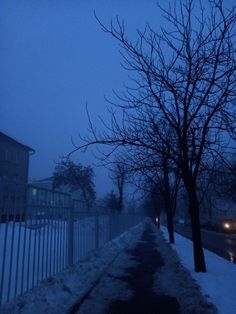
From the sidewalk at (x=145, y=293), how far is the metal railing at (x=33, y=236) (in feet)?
3.27

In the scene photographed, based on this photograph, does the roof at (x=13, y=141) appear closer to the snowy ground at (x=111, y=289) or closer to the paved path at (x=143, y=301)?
the snowy ground at (x=111, y=289)

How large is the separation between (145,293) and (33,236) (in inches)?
131

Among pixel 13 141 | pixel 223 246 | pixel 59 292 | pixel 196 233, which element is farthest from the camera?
pixel 13 141

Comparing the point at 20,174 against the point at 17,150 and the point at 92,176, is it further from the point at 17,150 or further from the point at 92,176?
the point at 92,176

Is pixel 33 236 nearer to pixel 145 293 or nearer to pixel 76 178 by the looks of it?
pixel 145 293

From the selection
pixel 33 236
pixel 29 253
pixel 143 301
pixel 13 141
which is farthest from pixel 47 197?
pixel 13 141

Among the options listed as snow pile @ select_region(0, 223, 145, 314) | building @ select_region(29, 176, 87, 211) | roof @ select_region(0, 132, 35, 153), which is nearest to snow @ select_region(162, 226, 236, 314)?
snow pile @ select_region(0, 223, 145, 314)

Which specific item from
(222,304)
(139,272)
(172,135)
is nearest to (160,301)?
(222,304)

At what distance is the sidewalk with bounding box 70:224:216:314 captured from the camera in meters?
7.42

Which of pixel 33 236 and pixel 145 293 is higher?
pixel 33 236

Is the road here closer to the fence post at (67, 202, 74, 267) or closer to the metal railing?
the fence post at (67, 202, 74, 267)

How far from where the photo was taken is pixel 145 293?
909cm

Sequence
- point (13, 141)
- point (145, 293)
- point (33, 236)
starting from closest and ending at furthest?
point (33, 236) → point (145, 293) → point (13, 141)

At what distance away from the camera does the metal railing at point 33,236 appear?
230 inches
